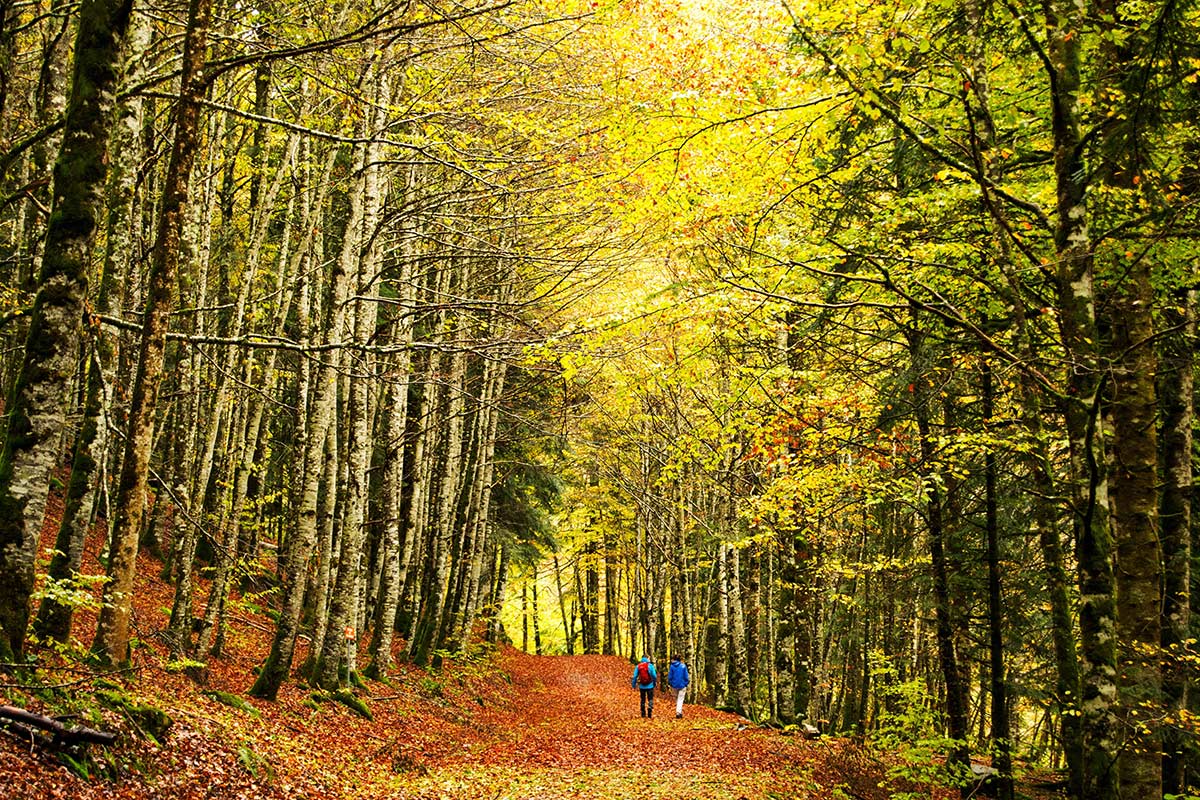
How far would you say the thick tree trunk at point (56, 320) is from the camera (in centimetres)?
546

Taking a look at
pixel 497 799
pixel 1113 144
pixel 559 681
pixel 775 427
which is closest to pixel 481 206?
pixel 775 427

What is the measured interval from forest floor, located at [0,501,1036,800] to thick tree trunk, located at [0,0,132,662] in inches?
35.4

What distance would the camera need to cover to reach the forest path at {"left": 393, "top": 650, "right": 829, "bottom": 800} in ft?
31.8

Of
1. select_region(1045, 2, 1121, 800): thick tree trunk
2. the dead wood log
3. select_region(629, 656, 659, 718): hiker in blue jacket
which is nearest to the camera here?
the dead wood log

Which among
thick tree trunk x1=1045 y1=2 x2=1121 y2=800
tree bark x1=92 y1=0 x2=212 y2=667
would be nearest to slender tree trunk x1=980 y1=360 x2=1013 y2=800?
thick tree trunk x1=1045 y1=2 x2=1121 y2=800

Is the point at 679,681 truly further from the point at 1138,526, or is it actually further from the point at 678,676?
the point at 1138,526

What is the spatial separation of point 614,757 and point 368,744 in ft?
14.9

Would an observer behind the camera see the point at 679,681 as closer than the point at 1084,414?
No

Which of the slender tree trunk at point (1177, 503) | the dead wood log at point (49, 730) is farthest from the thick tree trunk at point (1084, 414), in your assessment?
the dead wood log at point (49, 730)

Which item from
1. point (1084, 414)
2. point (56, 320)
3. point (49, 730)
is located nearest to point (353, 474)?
point (56, 320)

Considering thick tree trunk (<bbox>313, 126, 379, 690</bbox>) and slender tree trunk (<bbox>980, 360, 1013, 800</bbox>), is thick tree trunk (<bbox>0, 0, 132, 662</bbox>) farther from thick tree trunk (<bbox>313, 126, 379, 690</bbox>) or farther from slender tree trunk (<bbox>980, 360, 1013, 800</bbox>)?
slender tree trunk (<bbox>980, 360, 1013, 800</bbox>)

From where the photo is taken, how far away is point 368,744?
10523 mm

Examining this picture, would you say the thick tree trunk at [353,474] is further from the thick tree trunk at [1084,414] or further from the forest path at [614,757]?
the thick tree trunk at [1084,414]

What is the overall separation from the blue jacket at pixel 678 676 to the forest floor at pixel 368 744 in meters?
0.90
